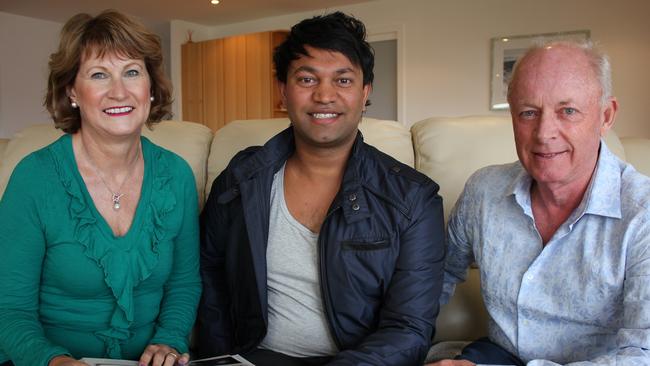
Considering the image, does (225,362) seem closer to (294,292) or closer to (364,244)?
(294,292)

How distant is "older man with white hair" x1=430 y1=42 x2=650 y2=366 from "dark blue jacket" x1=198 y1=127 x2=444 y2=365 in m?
0.15


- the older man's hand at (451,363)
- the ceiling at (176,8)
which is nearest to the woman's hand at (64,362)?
the older man's hand at (451,363)

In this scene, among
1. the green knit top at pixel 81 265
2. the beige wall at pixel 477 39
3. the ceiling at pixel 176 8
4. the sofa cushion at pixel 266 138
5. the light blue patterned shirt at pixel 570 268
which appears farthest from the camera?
the ceiling at pixel 176 8

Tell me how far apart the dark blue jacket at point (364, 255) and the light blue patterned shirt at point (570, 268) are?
15 centimetres

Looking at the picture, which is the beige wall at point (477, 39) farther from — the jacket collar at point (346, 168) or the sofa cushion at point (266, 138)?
the jacket collar at point (346, 168)

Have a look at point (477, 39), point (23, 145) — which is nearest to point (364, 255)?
point (23, 145)

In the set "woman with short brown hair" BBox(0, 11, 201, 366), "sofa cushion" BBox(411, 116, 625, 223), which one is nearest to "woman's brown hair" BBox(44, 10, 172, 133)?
"woman with short brown hair" BBox(0, 11, 201, 366)

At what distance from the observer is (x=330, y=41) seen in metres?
1.50

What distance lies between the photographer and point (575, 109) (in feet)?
4.03

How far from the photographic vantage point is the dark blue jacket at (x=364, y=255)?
4.45ft

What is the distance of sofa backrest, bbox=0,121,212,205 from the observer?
6.31 feet

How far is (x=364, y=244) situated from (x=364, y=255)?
3 cm

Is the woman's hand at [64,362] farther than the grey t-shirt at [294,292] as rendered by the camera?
No

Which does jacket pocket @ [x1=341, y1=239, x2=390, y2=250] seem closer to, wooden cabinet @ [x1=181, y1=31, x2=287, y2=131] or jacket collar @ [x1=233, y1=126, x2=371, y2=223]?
jacket collar @ [x1=233, y1=126, x2=371, y2=223]
